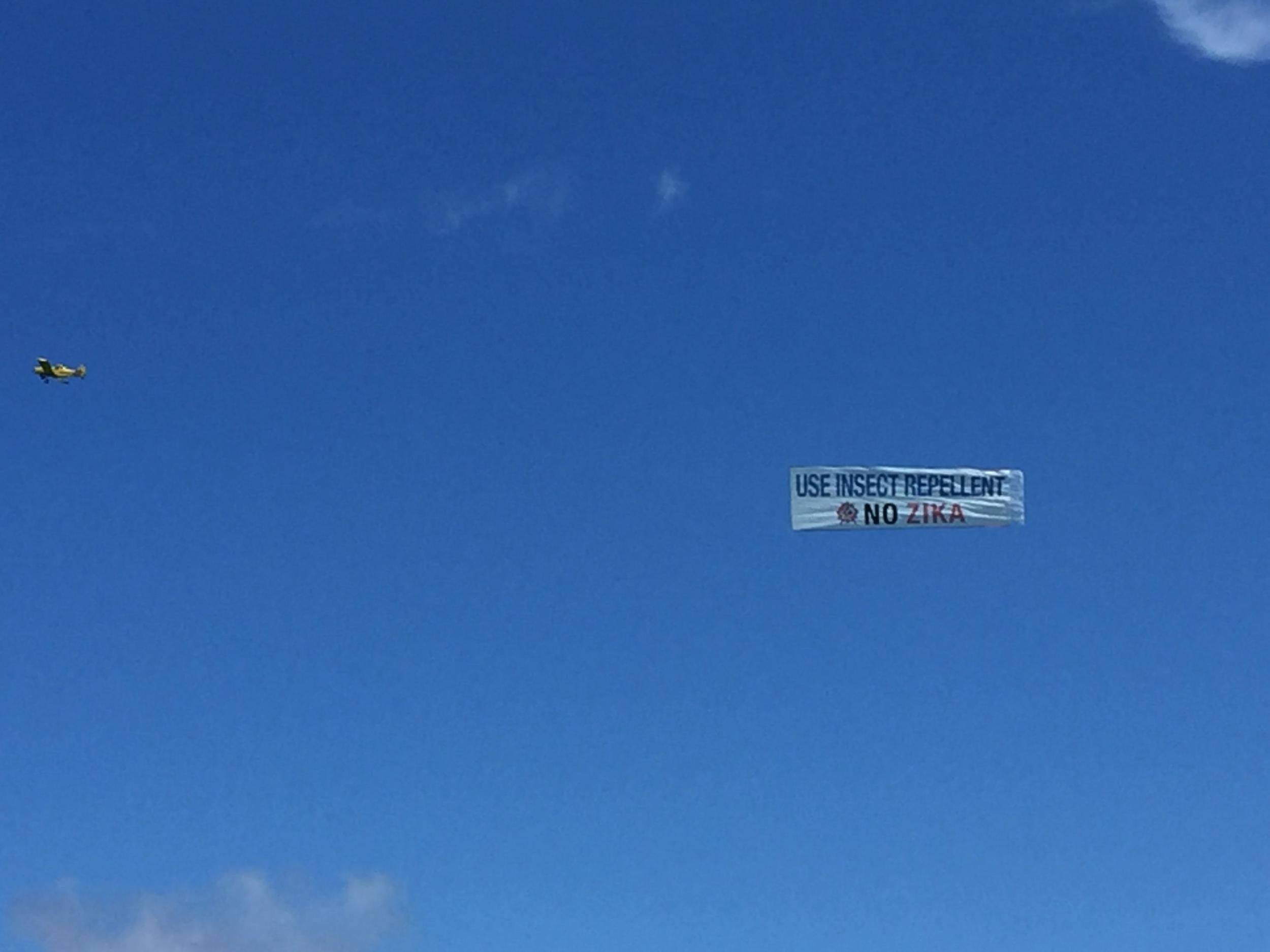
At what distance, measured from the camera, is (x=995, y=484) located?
144625 millimetres

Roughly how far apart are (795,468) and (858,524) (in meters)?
6.49

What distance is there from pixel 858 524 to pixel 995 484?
11402mm

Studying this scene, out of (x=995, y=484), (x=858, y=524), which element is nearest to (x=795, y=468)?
(x=858, y=524)

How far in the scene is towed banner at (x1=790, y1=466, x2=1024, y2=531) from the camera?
5527 inches

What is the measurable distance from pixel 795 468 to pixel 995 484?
633 inches

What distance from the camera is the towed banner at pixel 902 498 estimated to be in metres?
140

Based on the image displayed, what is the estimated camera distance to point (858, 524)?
141875 millimetres

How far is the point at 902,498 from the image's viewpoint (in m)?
143

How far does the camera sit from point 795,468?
140250mm

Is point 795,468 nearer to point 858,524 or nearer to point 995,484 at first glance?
point 858,524
